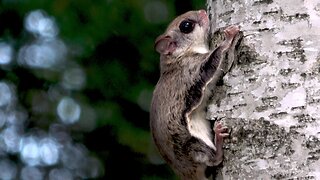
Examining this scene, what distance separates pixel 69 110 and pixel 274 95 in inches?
160

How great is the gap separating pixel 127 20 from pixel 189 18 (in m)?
2.55

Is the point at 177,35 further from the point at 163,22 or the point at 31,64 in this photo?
the point at 31,64

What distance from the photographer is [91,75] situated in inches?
238

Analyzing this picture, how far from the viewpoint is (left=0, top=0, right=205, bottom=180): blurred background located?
227 inches

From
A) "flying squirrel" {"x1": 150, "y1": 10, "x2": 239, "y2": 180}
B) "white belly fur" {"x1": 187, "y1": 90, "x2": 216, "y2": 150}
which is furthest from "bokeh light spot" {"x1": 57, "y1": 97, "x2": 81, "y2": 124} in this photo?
"white belly fur" {"x1": 187, "y1": 90, "x2": 216, "y2": 150}

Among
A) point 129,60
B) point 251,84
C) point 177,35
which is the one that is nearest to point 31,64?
point 129,60

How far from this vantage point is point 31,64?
253 inches

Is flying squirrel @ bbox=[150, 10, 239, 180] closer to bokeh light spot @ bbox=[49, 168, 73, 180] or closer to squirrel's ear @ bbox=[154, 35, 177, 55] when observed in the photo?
squirrel's ear @ bbox=[154, 35, 177, 55]

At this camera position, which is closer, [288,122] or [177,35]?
[288,122]

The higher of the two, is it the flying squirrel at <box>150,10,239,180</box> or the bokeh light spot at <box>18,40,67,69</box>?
the bokeh light spot at <box>18,40,67,69</box>

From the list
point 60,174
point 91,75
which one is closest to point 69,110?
point 91,75

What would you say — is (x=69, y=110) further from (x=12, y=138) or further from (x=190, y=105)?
(x=190, y=105)

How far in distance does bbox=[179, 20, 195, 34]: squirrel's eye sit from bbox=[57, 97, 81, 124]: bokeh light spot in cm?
298

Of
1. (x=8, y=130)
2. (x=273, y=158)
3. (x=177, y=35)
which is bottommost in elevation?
(x=273, y=158)
